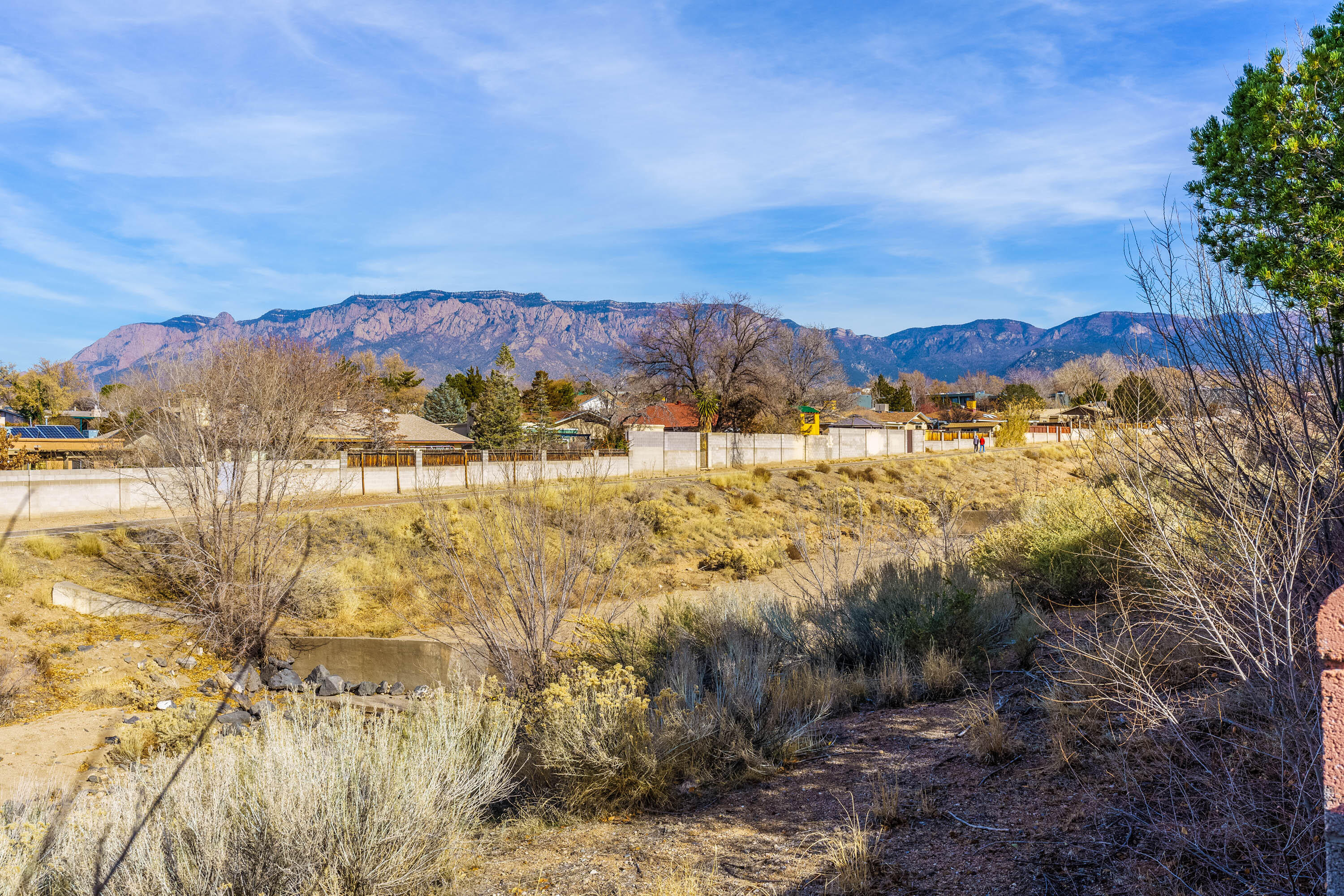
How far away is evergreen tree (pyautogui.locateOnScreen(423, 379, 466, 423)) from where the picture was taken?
66938 millimetres

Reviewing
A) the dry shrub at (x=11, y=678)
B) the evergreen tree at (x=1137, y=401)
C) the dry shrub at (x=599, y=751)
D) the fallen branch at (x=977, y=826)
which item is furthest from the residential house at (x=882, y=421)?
the fallen branch at (x=977, y=826)

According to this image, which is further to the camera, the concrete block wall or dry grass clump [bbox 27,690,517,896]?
the concrete block wall

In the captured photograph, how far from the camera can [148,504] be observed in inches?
946

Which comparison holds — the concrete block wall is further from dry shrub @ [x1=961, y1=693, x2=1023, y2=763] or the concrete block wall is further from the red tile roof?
the red tile roof

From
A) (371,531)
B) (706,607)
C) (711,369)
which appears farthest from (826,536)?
(711,369)

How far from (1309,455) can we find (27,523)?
27.1m

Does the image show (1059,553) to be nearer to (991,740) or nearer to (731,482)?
(991,740)

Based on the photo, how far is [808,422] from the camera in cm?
5612

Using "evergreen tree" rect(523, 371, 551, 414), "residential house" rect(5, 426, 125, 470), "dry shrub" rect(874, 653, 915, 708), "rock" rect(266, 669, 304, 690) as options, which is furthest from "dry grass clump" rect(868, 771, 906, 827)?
"evergreen tree" rect(523, 371, 551, 414)

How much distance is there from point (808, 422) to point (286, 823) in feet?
174

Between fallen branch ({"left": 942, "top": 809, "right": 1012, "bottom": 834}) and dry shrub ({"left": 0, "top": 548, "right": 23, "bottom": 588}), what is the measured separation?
18.3 metres

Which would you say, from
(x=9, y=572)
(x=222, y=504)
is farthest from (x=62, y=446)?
(x=222, y=504)

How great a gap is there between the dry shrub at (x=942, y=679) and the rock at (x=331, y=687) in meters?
10.8

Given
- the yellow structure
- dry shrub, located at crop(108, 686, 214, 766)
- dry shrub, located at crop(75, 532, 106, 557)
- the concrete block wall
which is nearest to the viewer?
dry shrub, located at crop(108, 686, 214, 766)
